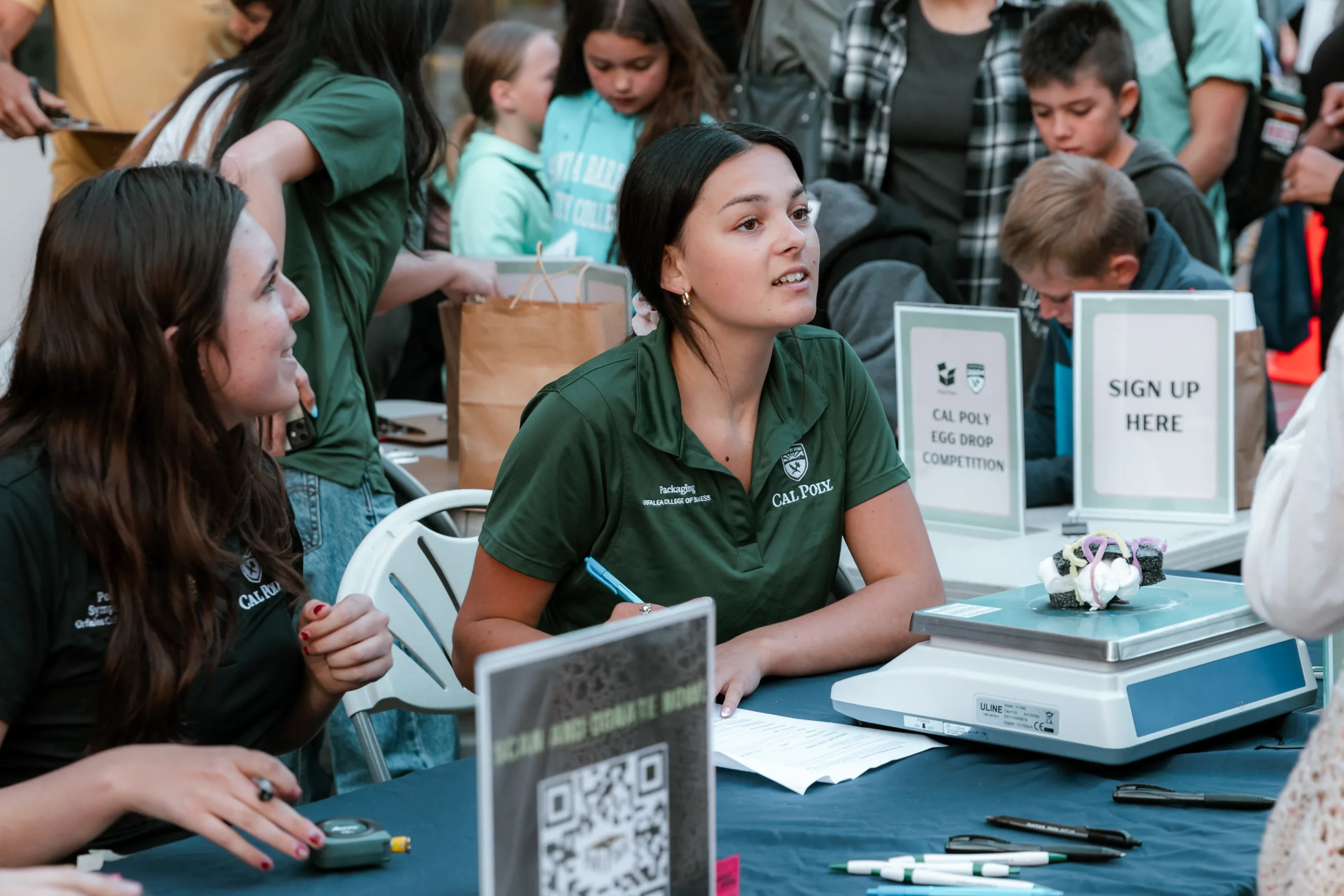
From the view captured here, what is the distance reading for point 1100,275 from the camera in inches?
114

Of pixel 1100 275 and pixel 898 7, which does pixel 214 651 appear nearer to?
pixel 1100 275

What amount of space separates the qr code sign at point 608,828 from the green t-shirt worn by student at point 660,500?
0.87 m

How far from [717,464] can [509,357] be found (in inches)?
39.4

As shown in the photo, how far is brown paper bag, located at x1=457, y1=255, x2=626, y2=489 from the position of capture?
281 cm

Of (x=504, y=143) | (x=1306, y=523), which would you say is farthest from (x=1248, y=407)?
(x=504, y=143)

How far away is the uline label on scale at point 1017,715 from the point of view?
1.44m

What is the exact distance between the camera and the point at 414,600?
6.93 feet

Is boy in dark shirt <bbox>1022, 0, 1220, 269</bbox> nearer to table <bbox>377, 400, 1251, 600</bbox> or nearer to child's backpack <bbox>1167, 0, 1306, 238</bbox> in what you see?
child's backpack <bbox>1167, 0, 1306, 238</bbox>

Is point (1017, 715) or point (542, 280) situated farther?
point (542, 280)

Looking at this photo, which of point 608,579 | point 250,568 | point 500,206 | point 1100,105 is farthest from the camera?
point 500,206

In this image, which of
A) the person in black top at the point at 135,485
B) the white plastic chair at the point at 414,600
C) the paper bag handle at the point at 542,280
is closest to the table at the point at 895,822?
the person in black top at the point at 135,485

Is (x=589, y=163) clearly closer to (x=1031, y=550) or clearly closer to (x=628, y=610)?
(x=1031, y=550)

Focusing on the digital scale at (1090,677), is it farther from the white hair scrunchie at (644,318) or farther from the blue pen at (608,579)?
the white hair scrunchie at (644,318)

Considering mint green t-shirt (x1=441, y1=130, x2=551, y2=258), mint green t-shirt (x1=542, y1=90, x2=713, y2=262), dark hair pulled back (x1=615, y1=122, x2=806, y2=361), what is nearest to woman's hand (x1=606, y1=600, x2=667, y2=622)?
dark hair pulled back (x1=615, y1=122, x2=806, y2=361)
